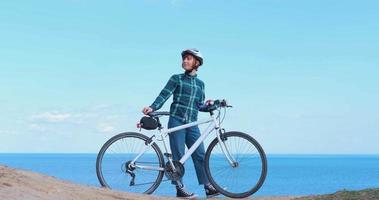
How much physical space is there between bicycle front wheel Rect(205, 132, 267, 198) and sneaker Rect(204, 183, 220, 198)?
18 centimetres

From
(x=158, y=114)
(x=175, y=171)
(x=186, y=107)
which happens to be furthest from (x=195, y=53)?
(x=175, y=171)

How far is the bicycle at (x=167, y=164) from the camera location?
9594 mm

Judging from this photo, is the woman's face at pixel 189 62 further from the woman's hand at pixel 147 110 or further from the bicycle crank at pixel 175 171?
the bicycle crank at pixel 175 171

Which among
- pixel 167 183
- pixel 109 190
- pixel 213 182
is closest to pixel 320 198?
pixel 213 182

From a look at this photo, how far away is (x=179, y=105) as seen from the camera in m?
9.82

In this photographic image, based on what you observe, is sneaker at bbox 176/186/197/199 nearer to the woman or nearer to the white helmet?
the woman

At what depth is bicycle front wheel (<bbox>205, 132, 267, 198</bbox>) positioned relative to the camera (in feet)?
31.1

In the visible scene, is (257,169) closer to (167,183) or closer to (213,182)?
(213,182)

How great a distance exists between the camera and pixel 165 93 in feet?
32.3

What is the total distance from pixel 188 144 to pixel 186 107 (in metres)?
0.58

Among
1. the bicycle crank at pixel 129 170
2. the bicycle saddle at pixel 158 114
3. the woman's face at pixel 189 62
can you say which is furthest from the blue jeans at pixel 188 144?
the woman's face at pixel 189 62

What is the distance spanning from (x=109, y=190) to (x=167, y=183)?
3.69 ft

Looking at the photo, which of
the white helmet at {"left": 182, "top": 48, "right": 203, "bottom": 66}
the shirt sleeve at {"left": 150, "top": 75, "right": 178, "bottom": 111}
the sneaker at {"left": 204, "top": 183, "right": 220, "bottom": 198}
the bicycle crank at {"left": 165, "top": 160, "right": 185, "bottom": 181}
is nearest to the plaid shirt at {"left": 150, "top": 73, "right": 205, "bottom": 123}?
the shirt sleeve at {"left": 150, "top": 75, "right": 178, "bottom": 111}

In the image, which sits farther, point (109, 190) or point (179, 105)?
point (179, 105)
